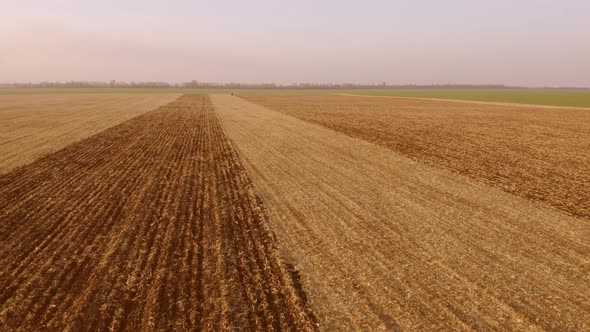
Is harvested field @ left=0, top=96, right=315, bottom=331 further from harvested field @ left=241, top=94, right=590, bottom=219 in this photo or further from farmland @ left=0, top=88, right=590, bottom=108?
farmland @ left=0, top=88, right=590, bottom=108

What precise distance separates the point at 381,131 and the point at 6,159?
64.6 feet

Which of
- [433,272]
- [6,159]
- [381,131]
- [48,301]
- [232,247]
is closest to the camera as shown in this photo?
[48,301]

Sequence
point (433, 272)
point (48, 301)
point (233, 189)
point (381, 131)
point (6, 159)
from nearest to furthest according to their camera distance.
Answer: point (48, 301), point (433, 272), point (233, 189), point (6, 159), point (381, 131)

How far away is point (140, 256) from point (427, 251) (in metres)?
5.06

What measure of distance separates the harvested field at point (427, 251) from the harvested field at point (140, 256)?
68cm

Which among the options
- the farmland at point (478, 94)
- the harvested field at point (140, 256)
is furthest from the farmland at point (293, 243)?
the farmland at point (478, 94)

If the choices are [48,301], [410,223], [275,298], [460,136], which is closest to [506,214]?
[410,223]

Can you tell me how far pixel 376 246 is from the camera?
663 cm

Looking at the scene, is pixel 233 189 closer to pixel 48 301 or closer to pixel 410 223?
pixel 410 223

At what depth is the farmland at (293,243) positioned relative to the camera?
4.66m

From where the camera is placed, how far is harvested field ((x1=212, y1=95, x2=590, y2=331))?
15.3 feet

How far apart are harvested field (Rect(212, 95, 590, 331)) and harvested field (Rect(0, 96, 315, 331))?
2.22 ft

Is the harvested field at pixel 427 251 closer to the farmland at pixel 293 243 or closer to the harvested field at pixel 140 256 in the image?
the farmland at pixel 293 243

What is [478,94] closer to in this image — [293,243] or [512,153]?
[512,153]
